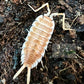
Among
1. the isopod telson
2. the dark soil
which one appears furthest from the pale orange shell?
the dark soil

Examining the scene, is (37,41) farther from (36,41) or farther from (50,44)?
(50,44)

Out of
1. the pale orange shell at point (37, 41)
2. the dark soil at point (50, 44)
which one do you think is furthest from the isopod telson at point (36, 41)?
the dark soil at point (50, 44)

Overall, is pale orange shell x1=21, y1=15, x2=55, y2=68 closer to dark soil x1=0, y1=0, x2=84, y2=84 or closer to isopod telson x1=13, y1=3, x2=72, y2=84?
isopod telson x1=13, y1=3, x2=72, y2=84

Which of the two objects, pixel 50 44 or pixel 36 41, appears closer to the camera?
pixel 36 41

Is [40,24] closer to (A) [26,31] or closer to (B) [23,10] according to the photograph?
(A) [26,31]

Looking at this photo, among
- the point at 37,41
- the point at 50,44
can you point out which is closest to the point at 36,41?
the point at 37,41

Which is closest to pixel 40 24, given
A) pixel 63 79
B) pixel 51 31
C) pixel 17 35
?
pixel 51 31

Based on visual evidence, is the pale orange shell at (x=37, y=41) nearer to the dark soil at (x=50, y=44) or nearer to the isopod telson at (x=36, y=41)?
the isopod telson at (x=36, y=41)
